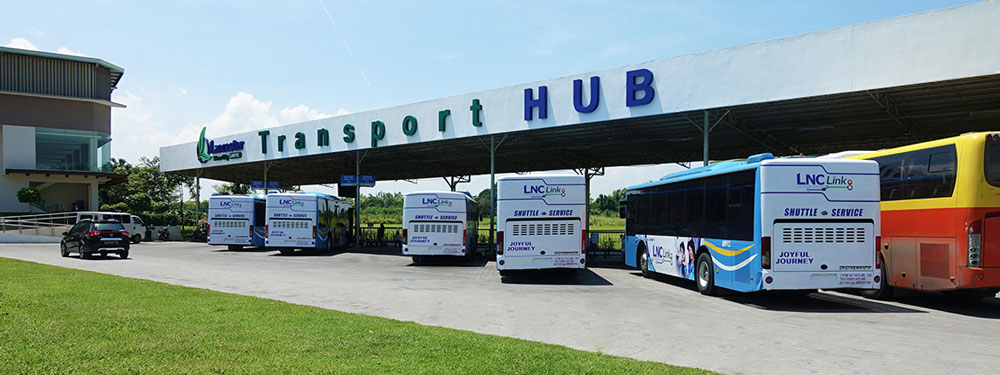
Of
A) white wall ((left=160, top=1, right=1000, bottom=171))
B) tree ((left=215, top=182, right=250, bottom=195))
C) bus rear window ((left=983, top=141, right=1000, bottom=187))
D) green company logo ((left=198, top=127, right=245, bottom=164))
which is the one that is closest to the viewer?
bus rear window ((left=983, top=141, right=1000, bottom=187))

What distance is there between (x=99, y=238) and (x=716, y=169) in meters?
21.5

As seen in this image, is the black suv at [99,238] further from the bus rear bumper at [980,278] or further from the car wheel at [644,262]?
the bus rear bumper at [980,278]

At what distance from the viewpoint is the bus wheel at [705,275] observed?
13.5m

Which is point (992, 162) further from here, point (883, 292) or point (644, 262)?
point (644, 262)

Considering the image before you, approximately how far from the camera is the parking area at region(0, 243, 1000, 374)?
24.3 feet

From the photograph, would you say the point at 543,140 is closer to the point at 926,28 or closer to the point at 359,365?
the point at 926,28

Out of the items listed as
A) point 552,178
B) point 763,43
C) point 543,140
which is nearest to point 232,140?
point 543,140

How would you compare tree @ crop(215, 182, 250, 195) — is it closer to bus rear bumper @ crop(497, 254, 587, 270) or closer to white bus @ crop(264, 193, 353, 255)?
white bus @ crop(264, 193, 353, 255)

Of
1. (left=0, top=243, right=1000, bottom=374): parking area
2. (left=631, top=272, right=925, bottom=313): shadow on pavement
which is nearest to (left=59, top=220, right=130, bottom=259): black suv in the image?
(left=0, top=243, right=1000, bottom=374): parking area

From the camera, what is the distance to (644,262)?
18.1 meters

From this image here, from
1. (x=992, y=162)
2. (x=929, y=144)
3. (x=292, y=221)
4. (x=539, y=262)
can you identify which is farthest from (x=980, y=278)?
(x=292, y=221)

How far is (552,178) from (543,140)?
435 inches

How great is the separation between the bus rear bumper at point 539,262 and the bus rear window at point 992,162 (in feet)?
28.1

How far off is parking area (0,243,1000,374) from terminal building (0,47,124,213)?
34.5 m
